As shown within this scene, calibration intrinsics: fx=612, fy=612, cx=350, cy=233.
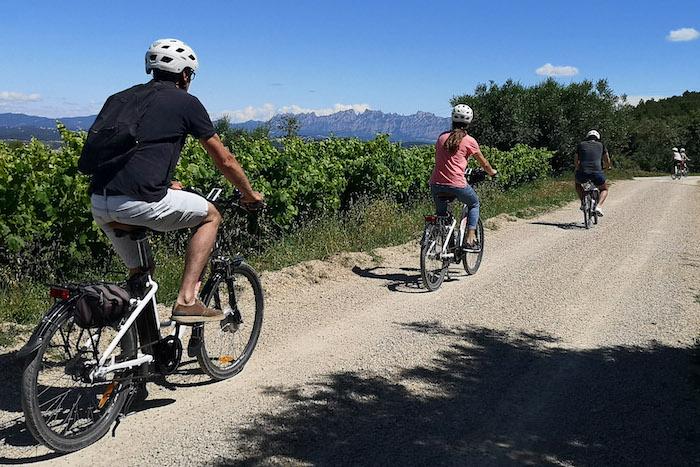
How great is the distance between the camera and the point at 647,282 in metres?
8.24

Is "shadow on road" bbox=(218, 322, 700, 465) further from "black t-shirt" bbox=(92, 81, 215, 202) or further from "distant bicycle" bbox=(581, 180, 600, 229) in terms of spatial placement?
"distant bicycle" bbox=(581, 180, 600, 229)

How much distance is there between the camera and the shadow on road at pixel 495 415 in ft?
11.6

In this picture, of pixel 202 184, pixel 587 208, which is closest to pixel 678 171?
pixel 587 208

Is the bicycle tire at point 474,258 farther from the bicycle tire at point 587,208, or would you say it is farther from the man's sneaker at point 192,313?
the bicycle tire at point 587,208

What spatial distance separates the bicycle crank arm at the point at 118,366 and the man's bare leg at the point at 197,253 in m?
0.40

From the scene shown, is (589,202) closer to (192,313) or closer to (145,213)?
(192,313)

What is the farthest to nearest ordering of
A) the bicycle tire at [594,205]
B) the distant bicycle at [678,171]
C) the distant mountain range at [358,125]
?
the distant bicycle at [678,171] < the distant mountain range at [358,125] < the bicycle tire at [594,205]

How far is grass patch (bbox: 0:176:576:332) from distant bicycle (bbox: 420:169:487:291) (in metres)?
1.44

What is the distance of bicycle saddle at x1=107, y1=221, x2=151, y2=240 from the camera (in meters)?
3.60

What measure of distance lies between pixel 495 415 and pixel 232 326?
2.01 m

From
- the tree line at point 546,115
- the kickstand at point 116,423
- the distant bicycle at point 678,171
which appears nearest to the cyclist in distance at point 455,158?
the kickstand at point 116,423

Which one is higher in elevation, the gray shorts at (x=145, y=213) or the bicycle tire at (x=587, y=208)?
the gray shorts at (x=145, y=213)

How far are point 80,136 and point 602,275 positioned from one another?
704 centimetres

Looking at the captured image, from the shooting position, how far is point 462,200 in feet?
25.9
